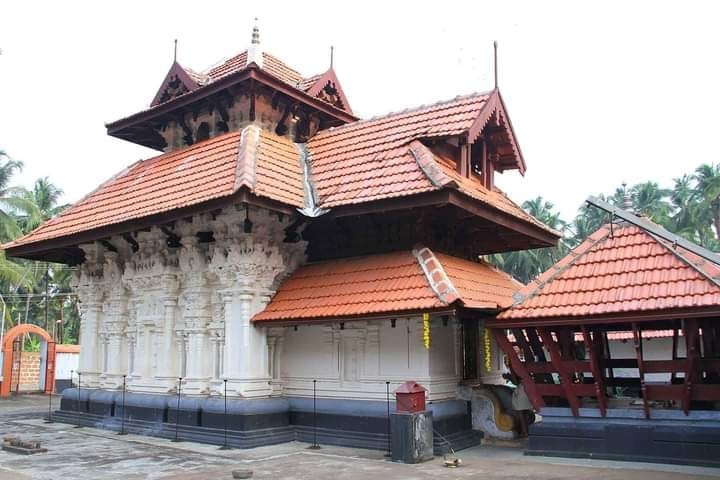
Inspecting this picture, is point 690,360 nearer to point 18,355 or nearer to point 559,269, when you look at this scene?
point 559,269

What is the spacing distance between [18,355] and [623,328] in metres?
22.9

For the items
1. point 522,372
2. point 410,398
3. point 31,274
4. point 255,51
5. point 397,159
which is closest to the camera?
point 410,398

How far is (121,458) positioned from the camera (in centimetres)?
1088

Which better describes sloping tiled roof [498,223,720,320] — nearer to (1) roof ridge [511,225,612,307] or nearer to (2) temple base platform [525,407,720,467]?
(1) roof ridge [511,225,612,307]

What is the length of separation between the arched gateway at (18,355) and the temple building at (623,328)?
64.3 feet

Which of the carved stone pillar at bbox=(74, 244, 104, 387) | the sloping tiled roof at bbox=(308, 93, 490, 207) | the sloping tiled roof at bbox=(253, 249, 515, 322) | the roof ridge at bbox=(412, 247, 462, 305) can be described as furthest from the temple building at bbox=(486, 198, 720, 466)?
the carved stone pillar at bbox=(74, 244, 104, 387)

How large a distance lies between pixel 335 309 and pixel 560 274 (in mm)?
3836

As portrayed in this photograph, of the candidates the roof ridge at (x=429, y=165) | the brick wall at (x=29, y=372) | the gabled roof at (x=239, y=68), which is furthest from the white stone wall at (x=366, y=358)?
the brick wall at (x=29, y=372)

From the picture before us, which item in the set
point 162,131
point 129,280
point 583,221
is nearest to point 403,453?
point 129,280

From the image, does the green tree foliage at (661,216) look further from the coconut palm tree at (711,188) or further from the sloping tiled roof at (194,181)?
the sloping tiled roof at (194,181)

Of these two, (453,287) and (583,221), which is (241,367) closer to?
(453,287)

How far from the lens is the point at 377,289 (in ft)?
37.7

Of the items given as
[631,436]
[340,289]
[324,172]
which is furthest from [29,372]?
[631,436]

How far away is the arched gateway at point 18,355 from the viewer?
79.8ft
